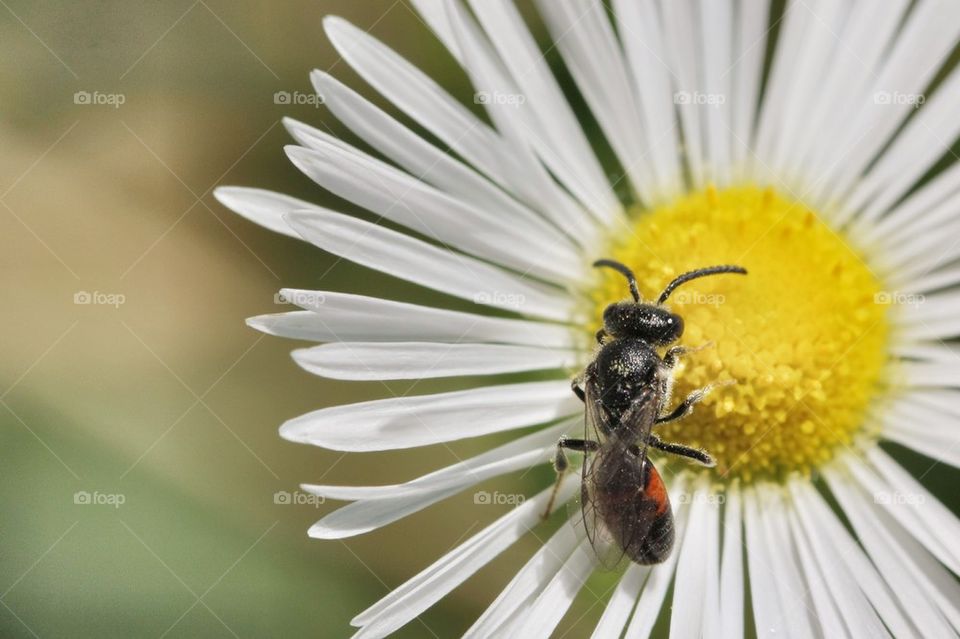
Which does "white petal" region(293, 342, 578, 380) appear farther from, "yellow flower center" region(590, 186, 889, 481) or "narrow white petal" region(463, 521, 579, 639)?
"narrow white petal" region(463, 521, 579, 639)

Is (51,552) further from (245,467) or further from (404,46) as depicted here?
(404,46)

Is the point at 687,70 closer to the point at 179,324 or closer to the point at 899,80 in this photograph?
the point at 899,80

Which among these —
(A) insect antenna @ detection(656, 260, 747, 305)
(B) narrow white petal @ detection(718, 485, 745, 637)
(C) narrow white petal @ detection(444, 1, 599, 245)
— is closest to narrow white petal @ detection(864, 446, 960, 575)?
(B) narrow white petal @ detection(718, 485, 745, 637)

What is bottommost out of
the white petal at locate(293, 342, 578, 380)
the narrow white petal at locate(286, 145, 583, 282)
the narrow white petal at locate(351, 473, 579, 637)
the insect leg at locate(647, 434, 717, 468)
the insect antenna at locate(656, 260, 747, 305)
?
the narrow white petal at locate(351, 473, 579, 637)

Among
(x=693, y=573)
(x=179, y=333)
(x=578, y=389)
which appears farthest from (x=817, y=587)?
(x=179, y=333)

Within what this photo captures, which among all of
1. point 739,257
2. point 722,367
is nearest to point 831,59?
point 739,257

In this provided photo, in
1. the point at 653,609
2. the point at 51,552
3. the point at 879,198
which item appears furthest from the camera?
the point at 879,198

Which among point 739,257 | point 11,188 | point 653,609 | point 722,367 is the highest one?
point 11,188
